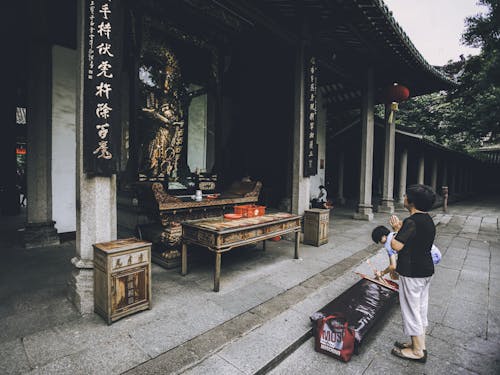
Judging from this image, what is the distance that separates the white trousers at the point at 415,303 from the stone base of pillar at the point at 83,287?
3.69 metres

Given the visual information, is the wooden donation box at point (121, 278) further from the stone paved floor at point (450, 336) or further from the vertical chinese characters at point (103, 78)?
the stone paved floor at point (450, 336)

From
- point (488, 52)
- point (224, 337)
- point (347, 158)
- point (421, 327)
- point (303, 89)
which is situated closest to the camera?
point (421, 327)

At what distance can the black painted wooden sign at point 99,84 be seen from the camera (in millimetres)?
3428

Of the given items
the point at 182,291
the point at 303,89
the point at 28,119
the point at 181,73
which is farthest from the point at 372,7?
the point at 28,119

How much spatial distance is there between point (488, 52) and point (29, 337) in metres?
23.0

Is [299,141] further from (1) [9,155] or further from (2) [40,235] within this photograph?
(1) [9,155]

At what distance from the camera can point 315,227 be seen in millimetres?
6871

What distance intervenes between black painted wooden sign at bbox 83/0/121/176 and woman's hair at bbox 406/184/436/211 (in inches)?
140

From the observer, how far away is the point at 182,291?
13.6 ft

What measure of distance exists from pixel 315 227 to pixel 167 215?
11.9 ft

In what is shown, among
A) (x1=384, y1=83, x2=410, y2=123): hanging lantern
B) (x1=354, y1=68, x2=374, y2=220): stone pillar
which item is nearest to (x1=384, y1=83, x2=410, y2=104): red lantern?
(x1=384, y1=83, x2=410, y2=123): hanging lantern

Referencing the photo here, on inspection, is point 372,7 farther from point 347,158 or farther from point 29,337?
point 347,158

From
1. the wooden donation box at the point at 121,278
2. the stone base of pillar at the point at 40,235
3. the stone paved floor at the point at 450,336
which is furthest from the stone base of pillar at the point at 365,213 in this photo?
the stone base of pillar at the point at 40,235

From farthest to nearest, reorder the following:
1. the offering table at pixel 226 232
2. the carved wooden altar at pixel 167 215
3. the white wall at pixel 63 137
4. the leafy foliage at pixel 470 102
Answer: the leafy foliage at pixel 470 102 < the white wall at pixel 63 137 < the carved wooden altar at pixel 167 215 < the offering table at pixel 226 232
